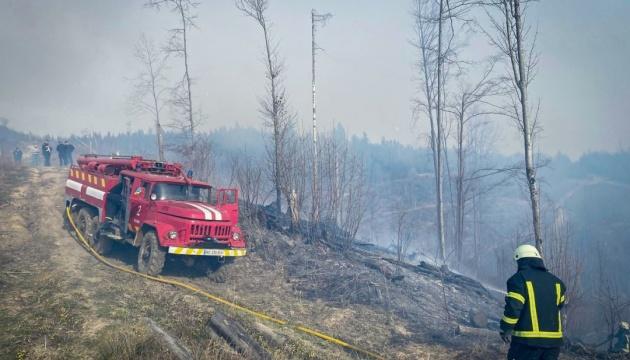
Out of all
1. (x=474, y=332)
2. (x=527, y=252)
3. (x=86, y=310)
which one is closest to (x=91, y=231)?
(x=86, y=310)

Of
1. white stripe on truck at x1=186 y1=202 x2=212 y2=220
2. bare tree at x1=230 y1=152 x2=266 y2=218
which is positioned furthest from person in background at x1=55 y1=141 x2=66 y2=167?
white stripe on truck at x1=186 y1=202 x2=212 y2=220

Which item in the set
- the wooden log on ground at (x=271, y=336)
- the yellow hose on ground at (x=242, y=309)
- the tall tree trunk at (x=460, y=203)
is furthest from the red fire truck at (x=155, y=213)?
the tall tree trunk at (x=460, y=203)

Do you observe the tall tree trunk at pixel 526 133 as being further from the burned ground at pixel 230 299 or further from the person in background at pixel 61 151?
the person in background at pixel 61 151

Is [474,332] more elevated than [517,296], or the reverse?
[517,296]

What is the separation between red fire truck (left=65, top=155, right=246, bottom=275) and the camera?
9.61m

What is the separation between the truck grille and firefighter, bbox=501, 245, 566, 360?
23.2 ft

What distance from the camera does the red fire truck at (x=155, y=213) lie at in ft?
31.5

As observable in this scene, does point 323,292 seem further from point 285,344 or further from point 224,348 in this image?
point 224,348

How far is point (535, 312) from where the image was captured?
15.8 ft

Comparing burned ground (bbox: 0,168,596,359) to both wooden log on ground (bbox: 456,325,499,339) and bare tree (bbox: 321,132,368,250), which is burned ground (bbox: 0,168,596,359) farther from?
bare tree (bbox: 321,132,368,250)

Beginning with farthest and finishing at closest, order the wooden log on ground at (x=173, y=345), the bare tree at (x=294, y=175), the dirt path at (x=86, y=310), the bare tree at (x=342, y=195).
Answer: the bare tree at (x=294, y=175)
the bare tree at (x=342, y=195)
the dirt path at (x=86, y=310)
the wooden log on ground at (x=173, y=345)

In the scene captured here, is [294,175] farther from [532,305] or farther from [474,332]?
[532,305]

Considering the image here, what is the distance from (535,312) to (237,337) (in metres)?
4.44

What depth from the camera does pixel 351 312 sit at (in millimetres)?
9062
